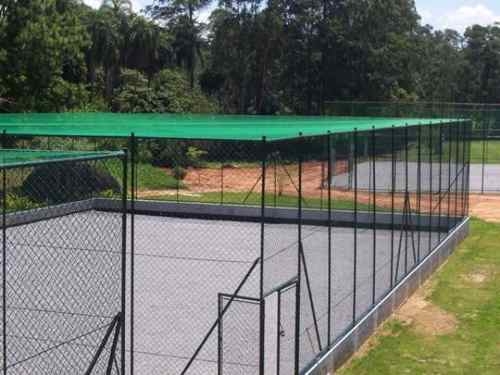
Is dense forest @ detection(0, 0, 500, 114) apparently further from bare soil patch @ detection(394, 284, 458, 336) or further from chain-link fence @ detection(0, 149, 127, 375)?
bare soil patch @ detection(394, 284, 458, 336)

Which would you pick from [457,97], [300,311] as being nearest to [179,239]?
[300,311]

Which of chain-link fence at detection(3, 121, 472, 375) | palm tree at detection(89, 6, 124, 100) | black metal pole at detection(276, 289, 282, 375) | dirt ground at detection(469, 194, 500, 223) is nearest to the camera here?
black metal pole at detection(276, 289, 282, 375)

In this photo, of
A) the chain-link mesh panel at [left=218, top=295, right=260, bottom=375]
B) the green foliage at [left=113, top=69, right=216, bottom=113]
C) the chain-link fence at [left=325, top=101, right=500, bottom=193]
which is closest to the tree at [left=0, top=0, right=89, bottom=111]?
the green foliage at [left=113, top=69, right=216, bottom=113]

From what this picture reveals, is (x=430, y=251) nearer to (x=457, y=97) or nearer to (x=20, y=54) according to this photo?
(x=20, y=54)

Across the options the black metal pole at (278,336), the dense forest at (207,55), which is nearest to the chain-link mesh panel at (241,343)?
the black metal pole at (278,336)

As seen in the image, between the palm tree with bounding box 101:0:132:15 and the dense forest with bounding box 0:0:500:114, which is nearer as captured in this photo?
the dense forest with bounding box 0:0:500:114

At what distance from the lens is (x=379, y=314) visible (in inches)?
511

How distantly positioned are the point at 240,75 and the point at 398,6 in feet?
37.7

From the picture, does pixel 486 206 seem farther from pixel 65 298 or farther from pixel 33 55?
pixel 65 298

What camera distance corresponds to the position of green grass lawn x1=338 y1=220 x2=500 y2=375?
11.2 m

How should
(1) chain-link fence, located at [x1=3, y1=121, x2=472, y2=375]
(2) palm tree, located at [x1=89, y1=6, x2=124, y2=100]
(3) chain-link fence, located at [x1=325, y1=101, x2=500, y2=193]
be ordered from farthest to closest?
(2) palm tree, located at [x1=89, y1=6, x2=124, y2=100]
(3) chain-link fence, located at [x1=325, y1=101, x2=500, y2=193]
(1) chain-link fence, located at [x1=3, y1=121, x2=472, y2=375]

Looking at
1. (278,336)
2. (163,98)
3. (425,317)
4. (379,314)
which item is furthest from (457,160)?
(163,98)

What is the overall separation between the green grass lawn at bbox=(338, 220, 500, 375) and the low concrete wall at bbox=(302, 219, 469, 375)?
0.17m

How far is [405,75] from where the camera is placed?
53250 millimetres
